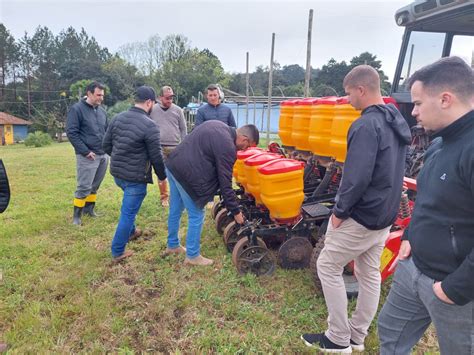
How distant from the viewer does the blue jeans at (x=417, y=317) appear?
4.69ft

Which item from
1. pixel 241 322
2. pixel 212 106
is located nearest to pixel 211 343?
pixel 241 322

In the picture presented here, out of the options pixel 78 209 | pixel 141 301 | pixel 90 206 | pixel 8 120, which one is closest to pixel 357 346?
pixel 141 301

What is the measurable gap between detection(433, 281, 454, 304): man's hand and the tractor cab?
9.89ft

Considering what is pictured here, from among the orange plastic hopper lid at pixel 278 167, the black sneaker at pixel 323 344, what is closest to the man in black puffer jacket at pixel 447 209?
the black sneaker at pixel 323 344

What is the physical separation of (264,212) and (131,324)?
5.72 ft

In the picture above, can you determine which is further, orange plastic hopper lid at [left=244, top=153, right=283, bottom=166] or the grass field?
orange plastic hopper lid at [left=244, top=153, right=283, bottom=166]

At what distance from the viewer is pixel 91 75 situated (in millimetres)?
42312

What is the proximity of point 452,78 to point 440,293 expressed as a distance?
0.85 m

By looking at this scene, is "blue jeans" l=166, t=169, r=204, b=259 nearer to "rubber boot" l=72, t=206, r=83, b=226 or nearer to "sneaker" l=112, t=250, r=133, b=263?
"sneaker" l=112, t=250, r=133, b=263

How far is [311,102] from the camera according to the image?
148 inches

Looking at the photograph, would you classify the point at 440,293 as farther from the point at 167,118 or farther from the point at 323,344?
the point at 167,118

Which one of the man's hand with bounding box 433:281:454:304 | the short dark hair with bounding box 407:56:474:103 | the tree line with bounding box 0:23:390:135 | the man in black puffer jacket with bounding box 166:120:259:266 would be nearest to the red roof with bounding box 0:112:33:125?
the tree line with bounding box 0:23:390:135

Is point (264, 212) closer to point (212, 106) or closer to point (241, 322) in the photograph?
point (241, 322)

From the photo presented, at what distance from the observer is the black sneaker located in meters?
2.37
